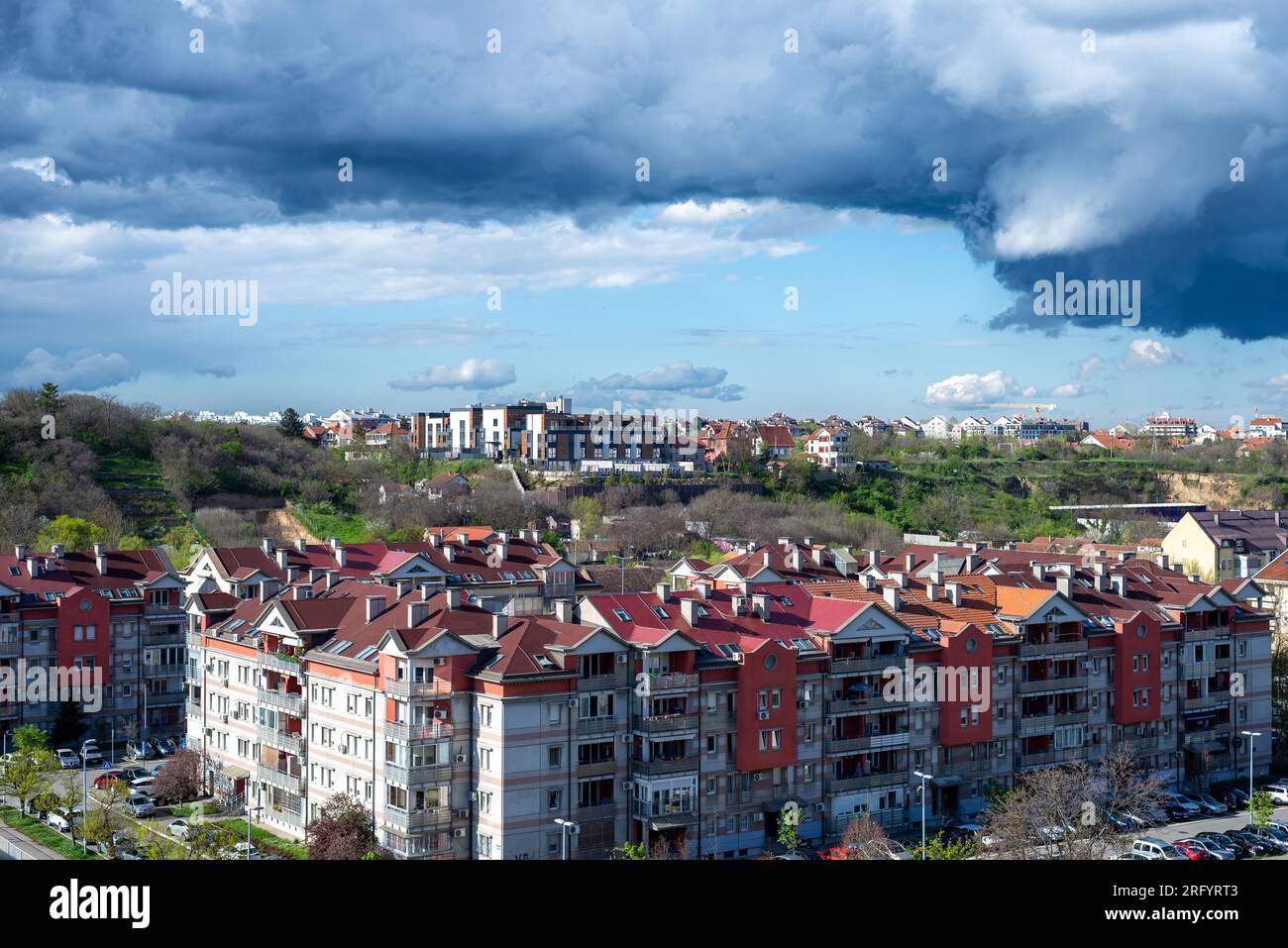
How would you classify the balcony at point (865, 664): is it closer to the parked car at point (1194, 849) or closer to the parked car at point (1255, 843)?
the parked car at point (1194, 849)

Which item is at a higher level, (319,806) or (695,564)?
(695,564)

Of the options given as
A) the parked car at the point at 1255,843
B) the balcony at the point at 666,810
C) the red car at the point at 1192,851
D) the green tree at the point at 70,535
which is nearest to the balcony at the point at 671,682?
the balcony at the point at 666,810

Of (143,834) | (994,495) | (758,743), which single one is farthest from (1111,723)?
(994,495)

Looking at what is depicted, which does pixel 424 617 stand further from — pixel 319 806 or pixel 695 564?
pixel 695 564

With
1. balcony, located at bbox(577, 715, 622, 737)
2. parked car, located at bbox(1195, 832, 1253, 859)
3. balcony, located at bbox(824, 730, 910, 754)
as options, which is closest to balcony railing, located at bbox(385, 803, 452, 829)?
balcony, located at bbox(577, 715, 622, 737)

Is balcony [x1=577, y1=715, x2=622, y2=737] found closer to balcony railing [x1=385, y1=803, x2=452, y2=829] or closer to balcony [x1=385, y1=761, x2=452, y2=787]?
balcony [x1=385, y1=761, x2=452, y2=787]
